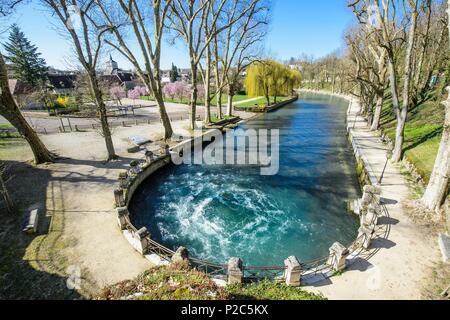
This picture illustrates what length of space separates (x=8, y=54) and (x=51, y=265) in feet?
167

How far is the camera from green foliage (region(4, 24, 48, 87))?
3788cm

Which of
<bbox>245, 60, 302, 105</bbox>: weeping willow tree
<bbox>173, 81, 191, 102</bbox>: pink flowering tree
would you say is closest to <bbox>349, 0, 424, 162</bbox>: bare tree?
<bbox>245, 60, 302, 105</bbox>: weeping willow tree

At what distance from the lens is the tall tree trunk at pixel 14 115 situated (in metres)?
12.3

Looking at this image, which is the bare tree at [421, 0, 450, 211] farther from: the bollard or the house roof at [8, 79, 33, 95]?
the house roof at [8, 79, 33, 95]

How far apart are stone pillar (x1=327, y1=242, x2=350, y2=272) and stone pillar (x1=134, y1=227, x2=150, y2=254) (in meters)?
5.99

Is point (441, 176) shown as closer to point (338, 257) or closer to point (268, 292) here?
point (338, 257)

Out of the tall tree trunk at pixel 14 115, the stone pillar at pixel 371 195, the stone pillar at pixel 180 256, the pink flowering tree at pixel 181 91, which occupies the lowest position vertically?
the stone pillar at pixel 180 256

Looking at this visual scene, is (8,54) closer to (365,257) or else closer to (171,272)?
(171,272)

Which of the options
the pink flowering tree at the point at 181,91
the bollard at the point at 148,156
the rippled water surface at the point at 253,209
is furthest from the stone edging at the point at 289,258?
the pink flowering tree at the point at 181,91

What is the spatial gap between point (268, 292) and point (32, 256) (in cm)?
782

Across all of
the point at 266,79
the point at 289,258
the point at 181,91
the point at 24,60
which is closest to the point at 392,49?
the point at 289,258

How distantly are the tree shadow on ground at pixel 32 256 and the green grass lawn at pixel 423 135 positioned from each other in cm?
1589

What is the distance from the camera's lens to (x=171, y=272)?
5551 mm

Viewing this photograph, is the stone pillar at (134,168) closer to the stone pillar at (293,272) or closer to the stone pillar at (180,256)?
the stone pillar at (180,256)
